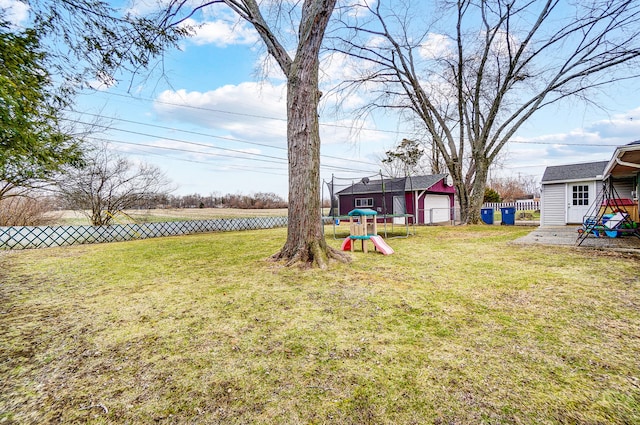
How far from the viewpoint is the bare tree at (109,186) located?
11461mm

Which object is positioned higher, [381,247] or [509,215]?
[509,215]

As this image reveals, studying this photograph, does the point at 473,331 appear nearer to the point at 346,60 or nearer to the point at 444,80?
the point at 346,60

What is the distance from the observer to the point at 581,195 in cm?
1248

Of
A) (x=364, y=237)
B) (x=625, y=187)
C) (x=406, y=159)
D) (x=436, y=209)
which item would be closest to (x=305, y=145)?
(x=364, y=237)

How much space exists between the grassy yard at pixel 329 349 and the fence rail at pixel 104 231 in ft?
22.7

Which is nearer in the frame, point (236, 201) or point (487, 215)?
point (487, 215)

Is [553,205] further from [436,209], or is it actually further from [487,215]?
[436,209]

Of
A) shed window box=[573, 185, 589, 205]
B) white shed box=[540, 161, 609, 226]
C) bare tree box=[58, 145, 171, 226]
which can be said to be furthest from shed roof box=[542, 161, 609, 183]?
bare tree box=[58, 145, 171, 226]

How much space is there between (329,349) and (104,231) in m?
12.6

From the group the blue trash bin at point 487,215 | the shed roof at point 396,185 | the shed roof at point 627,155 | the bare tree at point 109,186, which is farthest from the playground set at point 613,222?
the bare tree at point 109,186

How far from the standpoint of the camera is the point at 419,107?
571 inches

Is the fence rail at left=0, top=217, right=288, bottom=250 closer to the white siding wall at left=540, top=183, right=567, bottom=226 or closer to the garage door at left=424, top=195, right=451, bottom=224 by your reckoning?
the garage door at left=424, top=195, right=451, bottom=224

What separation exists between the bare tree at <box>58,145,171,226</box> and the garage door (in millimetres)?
15068

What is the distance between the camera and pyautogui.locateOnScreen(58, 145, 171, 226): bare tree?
37.6ft
